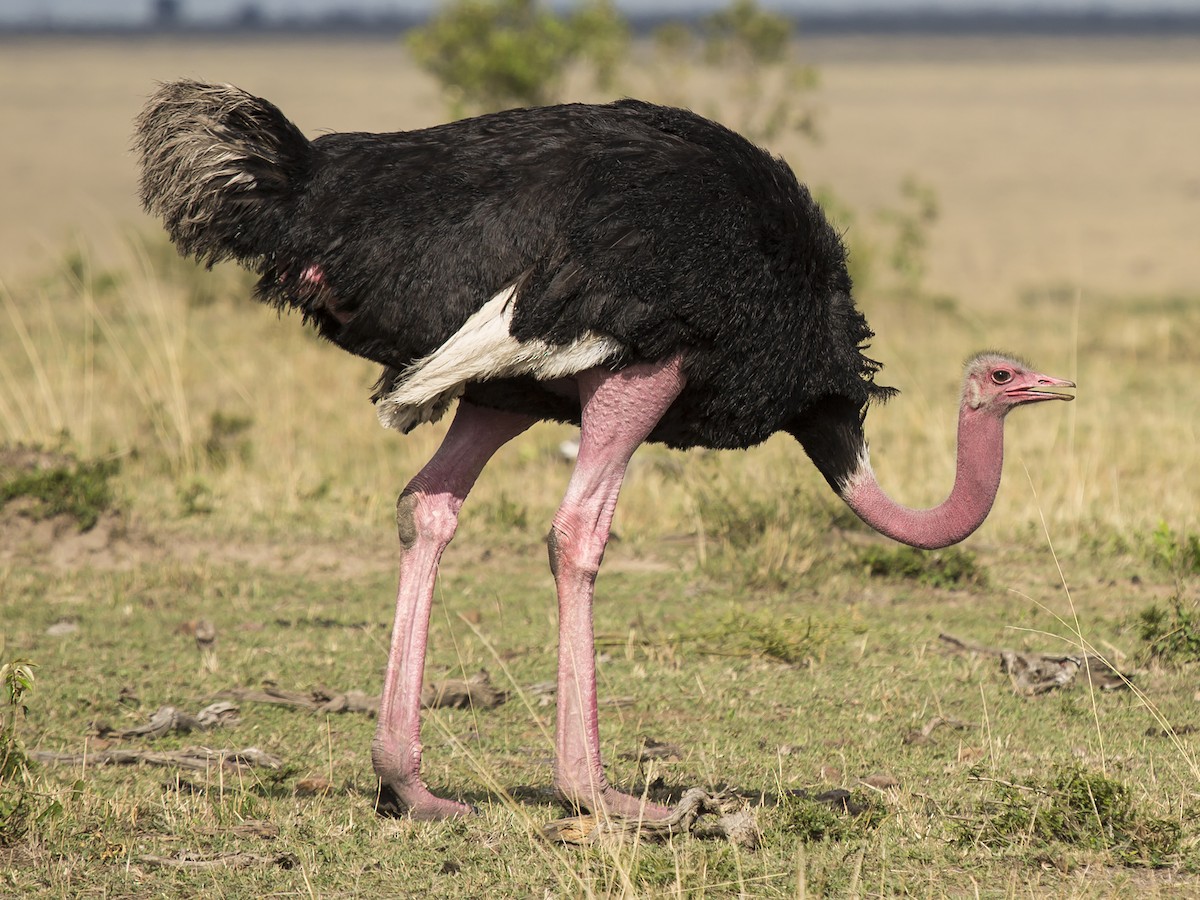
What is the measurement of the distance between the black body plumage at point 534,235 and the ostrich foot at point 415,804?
1.08 metres

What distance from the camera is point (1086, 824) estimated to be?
423cm

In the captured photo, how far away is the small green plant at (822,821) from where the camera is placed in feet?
13.9

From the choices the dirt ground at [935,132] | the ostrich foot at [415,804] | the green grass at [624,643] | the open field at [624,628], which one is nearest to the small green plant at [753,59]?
the dirt ground at [935,132]

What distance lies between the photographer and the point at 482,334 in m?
4.23

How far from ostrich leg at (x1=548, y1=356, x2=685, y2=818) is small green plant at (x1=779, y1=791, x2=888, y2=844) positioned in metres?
0.33

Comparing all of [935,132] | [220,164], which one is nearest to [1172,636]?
[220,164]

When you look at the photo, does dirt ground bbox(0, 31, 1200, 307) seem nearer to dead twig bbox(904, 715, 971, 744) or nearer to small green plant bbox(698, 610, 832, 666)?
small green plant bbox(698, 610, 832, 666)

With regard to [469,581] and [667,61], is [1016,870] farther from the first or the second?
[667,61]

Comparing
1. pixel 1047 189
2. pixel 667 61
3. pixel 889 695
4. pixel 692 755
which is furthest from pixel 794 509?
pixel 1047 189

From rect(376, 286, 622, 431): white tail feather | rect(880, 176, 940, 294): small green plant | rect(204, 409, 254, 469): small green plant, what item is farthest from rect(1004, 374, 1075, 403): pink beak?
rect(880, 176, 940, 294): small green plant

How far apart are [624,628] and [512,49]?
29.7ft

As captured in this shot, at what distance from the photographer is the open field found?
4156 mm

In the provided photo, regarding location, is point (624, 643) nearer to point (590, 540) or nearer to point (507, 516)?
point (507, 516)

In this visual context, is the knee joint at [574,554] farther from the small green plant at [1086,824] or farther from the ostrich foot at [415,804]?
the small green plant at [1086,824]
